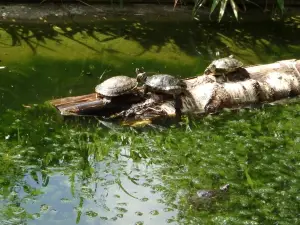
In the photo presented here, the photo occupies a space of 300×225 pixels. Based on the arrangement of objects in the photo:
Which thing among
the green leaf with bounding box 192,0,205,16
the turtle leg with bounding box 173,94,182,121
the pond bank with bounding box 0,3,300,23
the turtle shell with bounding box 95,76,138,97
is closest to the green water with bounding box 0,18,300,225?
the turtle leg with bounding box 173,94,182,121

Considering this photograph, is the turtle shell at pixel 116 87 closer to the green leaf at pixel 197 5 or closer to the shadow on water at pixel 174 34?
the shadow on water at pixel 174 34

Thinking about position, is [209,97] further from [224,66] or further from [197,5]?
[197,5]

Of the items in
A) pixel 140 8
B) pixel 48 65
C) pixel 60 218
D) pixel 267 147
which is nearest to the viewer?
pixel 60 218

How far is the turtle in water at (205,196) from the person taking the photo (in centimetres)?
407

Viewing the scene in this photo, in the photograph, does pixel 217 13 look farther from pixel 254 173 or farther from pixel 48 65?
pixel 254 173

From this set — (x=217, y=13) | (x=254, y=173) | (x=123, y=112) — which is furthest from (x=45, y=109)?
(x=217, y=13)

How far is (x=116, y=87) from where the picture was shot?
5.33 meters

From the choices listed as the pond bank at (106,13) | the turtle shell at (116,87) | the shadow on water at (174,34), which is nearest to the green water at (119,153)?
the shadow on water at (174,34)

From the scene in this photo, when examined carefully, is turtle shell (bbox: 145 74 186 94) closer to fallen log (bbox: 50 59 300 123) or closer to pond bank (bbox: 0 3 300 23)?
fallen log (bbox: 50 59 300 123)

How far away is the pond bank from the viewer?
24.5 ft

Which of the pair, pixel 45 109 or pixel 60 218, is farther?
pixel 45 109

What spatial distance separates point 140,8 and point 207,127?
3.21m

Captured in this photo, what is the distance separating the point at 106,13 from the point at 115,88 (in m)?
2.73

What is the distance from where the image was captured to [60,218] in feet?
12.9
